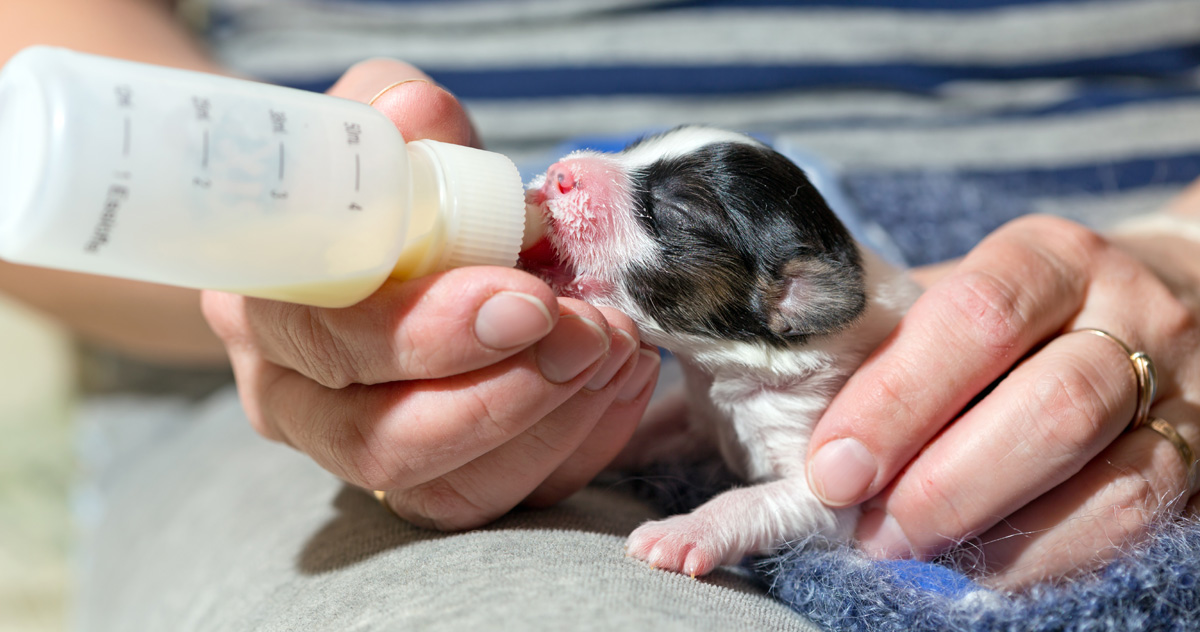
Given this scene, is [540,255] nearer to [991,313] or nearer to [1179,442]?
[991,313]

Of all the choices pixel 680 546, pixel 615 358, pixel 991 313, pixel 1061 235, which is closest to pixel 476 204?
pixel 615 358

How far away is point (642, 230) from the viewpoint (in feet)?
3.57

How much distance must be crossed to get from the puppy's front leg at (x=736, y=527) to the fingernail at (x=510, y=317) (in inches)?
12.6

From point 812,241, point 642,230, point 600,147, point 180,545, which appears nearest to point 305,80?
point 600,147

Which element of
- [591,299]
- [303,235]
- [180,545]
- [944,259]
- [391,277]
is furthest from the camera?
[944,259]

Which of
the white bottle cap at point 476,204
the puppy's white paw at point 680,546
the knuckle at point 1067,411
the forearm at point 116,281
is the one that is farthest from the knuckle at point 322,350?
the forearm at point 116,281

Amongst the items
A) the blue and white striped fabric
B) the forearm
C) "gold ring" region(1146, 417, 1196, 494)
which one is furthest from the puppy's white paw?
the forearm

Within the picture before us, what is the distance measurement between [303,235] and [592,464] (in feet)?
1.71

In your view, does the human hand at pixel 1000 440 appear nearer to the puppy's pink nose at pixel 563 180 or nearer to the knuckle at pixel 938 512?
the knuckle at pixel 938 512

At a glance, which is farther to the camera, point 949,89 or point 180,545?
point 949,89

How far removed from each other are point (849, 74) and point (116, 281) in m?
1.75

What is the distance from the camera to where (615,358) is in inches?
36.3

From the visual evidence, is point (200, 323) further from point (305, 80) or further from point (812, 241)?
point (812, 241)

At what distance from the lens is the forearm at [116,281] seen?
1628 millimetres
